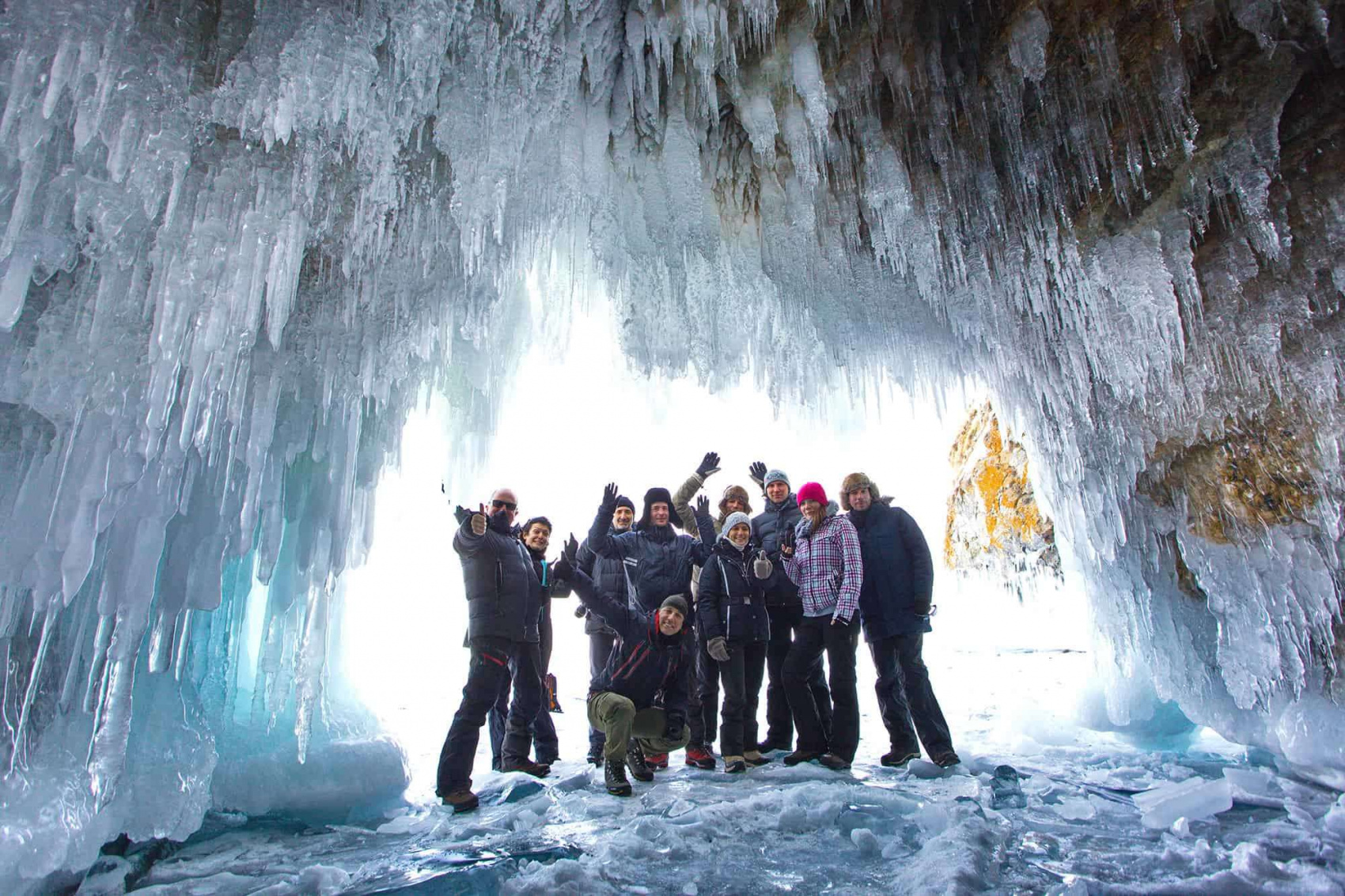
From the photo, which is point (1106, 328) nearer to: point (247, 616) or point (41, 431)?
point (41, 431)

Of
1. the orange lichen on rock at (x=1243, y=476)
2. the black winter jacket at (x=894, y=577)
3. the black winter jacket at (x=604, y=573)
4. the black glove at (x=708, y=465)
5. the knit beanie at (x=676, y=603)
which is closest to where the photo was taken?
the knit beanie at (x=676, y=603)

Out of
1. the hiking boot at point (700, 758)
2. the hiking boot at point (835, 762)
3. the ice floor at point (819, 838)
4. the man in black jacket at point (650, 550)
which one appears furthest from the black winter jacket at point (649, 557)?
the hiking boot at point (835, 762)

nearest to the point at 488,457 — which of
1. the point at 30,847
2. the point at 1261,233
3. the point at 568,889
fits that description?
the point at 30,847

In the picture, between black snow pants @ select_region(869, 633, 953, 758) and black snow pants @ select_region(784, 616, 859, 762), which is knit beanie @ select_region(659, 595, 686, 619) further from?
black snow pants @ select_region(869, 633, 953, 758)

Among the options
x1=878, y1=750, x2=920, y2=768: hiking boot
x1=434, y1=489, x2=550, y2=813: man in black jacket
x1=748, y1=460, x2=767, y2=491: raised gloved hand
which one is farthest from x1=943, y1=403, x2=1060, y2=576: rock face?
x1=434, y1=489, x2=550, y2=813: man in black jacket

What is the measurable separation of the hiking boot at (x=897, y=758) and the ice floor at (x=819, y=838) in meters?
0.14

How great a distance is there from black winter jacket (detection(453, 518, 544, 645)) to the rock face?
9992 mm

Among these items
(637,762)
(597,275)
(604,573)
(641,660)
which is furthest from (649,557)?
(597,275)

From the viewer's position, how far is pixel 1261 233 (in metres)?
4.23

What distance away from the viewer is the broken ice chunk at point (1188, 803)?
10.0 feet

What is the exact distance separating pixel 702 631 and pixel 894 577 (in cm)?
125

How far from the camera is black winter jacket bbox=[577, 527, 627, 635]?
175 inches

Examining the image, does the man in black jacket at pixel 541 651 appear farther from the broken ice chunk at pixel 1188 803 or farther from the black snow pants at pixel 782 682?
the broken ice chunk at pixel 1188 803

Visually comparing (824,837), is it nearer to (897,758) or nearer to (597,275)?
(897,758)
